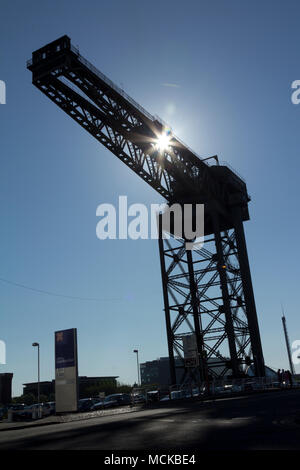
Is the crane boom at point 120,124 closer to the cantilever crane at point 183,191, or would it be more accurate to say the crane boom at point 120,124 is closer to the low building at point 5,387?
the cantilever crane at point 183,191

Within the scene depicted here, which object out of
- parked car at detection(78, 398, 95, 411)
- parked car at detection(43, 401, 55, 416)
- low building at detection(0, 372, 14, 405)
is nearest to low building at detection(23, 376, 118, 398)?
low building at detection(0, 372, 14, 405)

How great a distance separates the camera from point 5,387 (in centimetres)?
10825

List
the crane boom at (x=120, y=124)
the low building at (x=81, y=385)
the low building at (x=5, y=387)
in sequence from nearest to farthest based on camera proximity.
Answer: the crane boom at (x=120, y=124) → the low building at (x=5, y=387) → the low building at (x=81, y=385)

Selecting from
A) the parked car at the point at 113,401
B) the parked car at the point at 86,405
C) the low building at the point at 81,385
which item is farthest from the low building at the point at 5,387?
the parked car at the point at 113,401

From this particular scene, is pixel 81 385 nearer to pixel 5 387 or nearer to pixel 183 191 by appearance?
pixel 5 387

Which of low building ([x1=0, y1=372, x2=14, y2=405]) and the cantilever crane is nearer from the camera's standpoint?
the cantilever crane

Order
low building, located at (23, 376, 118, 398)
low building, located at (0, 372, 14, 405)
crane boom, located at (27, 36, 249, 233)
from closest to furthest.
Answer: crane boom, located at (27, 36, 249, 233) < low building, located at (0, 372, 14, 405) < low building, located at (23, 376, 118, 398)

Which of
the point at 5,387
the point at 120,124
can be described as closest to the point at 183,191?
the point at 120,124

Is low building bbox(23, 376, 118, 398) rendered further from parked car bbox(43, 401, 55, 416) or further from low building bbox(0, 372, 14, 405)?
parked car bbox(43, 401, 55, 416)

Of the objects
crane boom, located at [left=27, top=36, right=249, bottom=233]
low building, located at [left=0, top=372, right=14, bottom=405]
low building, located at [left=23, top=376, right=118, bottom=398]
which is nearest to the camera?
crane boom, located at [left=27, top=36, right=249, bottom=233]

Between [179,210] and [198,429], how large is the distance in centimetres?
3538

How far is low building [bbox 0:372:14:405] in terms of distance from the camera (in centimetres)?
10662

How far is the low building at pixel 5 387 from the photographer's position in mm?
106625
